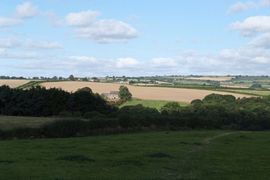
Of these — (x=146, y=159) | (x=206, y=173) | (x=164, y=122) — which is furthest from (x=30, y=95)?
(x=206, y=173)

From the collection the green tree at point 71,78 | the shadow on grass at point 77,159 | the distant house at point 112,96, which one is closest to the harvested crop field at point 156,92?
the distant house at point 112,96

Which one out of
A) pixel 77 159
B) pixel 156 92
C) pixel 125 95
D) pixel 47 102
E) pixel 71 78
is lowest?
pixel 47 102

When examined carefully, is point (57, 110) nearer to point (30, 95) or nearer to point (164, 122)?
point (30, 95)

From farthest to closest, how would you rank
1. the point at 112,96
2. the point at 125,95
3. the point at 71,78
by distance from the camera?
the point at 71,78 < the point at 112,96 < the point at 125,95

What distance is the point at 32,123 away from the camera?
6300 cm

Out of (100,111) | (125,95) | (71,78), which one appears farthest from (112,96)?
(71,78)

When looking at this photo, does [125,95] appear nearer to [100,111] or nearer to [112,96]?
[112,96]

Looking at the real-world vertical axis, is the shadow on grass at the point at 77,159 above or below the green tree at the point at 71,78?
below

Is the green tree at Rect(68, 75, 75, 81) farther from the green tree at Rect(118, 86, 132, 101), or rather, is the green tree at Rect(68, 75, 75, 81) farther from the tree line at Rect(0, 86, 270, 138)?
the tree line at Rect(0, 86, 270, 138)

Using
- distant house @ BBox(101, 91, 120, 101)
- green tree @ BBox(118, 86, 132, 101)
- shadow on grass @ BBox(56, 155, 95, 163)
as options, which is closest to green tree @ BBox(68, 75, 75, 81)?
distant house @ BBox(101, 91, 120, 101)

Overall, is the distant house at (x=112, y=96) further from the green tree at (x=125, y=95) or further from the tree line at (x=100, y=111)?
the tree line at (x=100, y=111)

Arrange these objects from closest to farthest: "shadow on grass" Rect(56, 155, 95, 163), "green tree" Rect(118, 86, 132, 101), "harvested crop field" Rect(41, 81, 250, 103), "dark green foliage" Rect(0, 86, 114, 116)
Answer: "shadow on grass" Rect(56, 155, 95, 163) < "dark green foliage" Rect(0, 86, 114, 116) < "green tree" Rect(118, 86, 132, 101) < "harvested crop field" Rect(41, 81, 250, 103)

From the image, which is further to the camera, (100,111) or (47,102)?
(100,111)

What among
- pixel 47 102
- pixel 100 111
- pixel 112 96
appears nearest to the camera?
pixel 47 102
